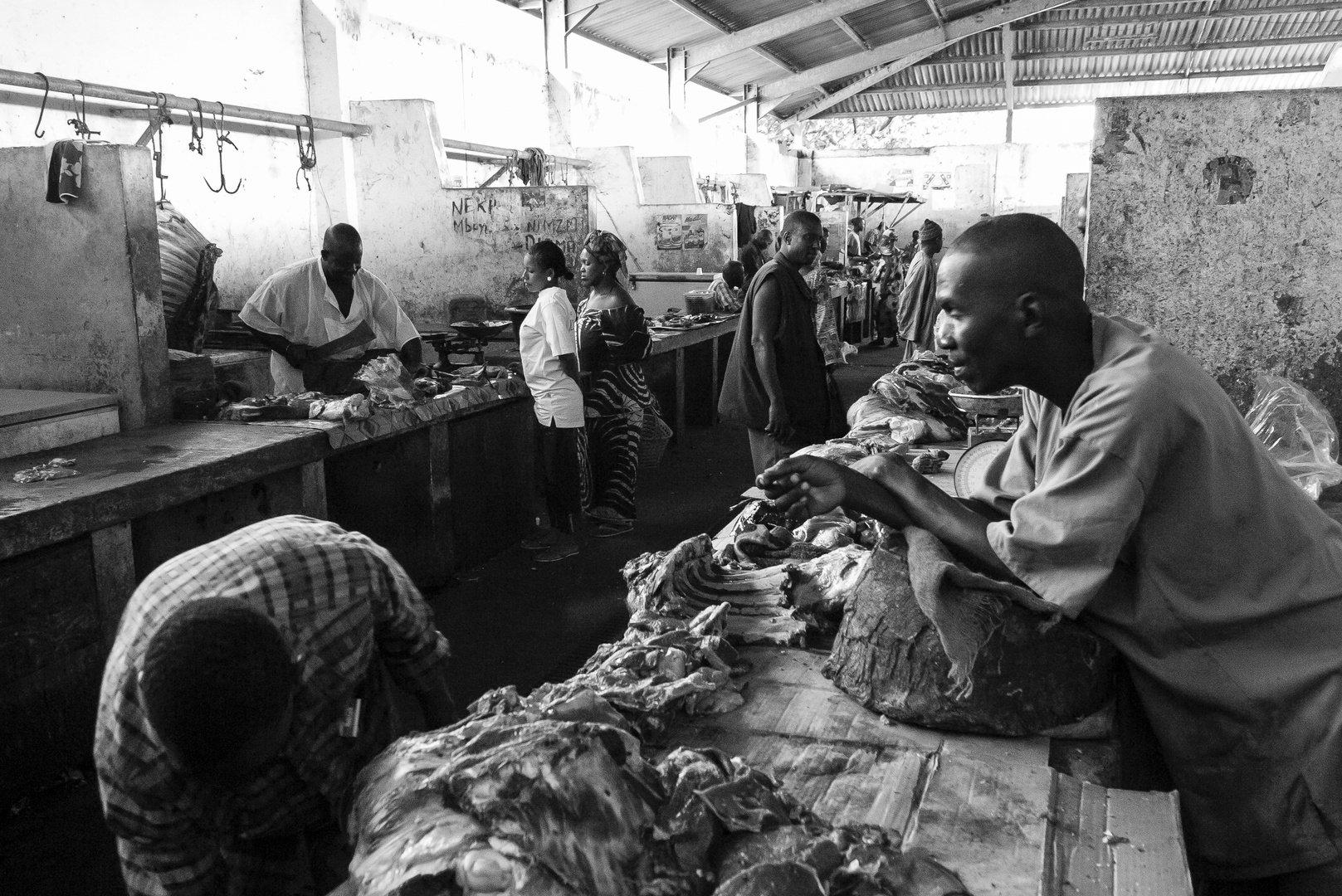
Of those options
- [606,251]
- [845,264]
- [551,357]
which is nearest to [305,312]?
[551,357]

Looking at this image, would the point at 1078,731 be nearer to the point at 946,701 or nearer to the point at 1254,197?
the point at 946,701

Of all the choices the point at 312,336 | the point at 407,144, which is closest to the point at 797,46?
the point at 407,144

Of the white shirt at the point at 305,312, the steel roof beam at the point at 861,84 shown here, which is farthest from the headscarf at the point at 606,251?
the steel roof beam at the point at 861,84

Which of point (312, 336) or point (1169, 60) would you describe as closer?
point (312, 336)

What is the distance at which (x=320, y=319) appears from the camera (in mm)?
5520

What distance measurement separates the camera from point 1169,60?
20281 mm

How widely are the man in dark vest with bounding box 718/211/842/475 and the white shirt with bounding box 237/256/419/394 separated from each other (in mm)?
2136

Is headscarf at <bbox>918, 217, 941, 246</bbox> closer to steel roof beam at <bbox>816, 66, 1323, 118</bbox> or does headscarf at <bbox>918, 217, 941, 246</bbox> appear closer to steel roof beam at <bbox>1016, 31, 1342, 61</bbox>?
steel roof beam at <bbox>816, 66, 1323, 118</bbox>

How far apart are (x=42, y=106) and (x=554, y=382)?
3059mm

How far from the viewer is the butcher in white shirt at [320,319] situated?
5387 mm

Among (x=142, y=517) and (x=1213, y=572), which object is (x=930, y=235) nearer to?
(x=142, y=517)

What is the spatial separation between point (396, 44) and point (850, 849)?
9.41 m

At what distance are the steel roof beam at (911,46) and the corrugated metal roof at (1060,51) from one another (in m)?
0.21

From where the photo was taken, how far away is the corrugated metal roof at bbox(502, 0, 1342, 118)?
1786cm
